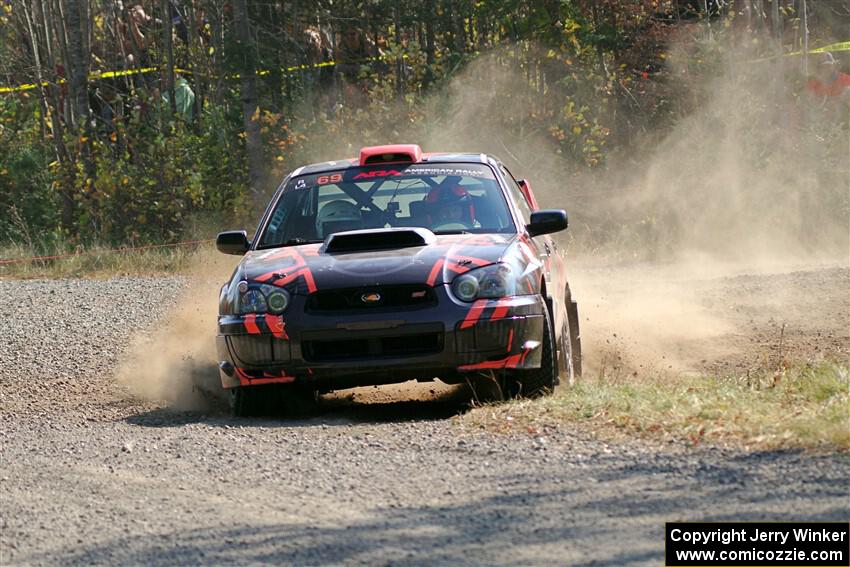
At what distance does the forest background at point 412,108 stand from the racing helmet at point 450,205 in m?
13.0

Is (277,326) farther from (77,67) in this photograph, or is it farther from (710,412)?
(77,67)

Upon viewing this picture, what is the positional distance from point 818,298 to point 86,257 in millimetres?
12465

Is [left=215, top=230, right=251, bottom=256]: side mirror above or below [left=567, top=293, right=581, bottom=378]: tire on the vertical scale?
above

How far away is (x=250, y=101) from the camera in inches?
974

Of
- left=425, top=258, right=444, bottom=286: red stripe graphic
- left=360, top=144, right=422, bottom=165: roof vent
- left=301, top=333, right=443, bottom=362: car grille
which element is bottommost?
left=301, top=333, right=443, bottom=362: car grille

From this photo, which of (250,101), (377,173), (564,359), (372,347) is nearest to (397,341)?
(372,347)

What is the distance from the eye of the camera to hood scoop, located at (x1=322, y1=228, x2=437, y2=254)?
8234mm

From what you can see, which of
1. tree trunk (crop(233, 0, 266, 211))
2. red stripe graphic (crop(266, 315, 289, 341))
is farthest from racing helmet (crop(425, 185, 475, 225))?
tree trunk (crop(233, 0, 266, 211))

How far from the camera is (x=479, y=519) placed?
5.06 m

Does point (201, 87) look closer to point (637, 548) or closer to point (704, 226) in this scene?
point (704, 226)

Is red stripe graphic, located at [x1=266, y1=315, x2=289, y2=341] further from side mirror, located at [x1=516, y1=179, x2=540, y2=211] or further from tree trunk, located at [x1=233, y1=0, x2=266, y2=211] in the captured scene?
tree trunk, located at [x1=233, y1=0, x2=266, y2=211]

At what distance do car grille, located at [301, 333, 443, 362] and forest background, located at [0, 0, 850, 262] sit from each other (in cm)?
1432

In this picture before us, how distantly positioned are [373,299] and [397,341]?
278mm

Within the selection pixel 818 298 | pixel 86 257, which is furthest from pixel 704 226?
pixel 86 257
